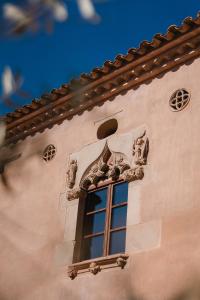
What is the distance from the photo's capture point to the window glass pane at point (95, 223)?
6840 mm

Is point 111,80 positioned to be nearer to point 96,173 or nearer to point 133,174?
→ point 96,173

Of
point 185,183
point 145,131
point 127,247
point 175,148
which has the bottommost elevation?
point 127,247

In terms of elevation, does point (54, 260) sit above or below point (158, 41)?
below

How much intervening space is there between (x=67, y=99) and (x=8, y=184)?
1767 mm

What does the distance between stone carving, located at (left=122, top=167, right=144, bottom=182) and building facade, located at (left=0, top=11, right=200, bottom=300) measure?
0.05 ft

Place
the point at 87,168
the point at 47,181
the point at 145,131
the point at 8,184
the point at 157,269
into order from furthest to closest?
the point at 8,184 < the point at 47,181 < the point at 87,168 < the point at 145,131 < the point at 157,269

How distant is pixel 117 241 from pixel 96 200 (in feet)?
2.80

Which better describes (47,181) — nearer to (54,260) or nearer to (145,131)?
(54,260)

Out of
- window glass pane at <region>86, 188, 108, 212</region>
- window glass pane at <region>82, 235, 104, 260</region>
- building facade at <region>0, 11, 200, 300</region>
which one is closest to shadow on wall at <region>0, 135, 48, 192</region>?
building facade at <region>0, 11, 200, 300</region>

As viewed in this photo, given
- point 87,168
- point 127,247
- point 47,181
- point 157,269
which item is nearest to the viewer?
point 157,269

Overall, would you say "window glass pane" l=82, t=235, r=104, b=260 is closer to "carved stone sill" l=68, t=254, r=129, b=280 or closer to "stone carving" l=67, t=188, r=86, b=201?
"carved stone sill" l=68, t=254, r=129, b=280

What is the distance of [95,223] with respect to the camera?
6.98 m

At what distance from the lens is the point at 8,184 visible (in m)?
8.56

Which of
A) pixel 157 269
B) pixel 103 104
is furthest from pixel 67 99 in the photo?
pixel 157 269
